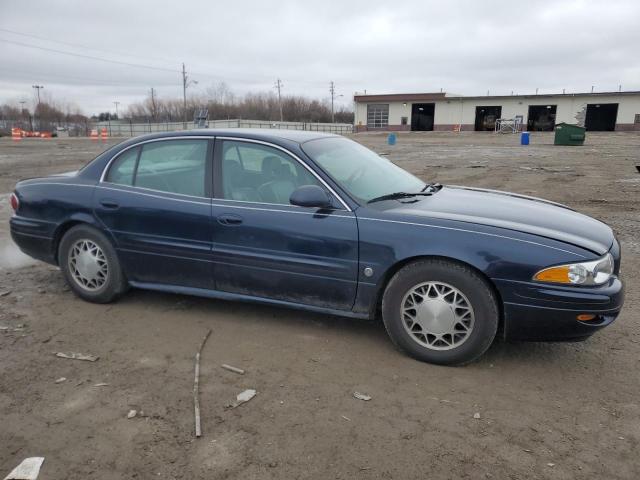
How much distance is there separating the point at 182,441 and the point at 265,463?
49 cm

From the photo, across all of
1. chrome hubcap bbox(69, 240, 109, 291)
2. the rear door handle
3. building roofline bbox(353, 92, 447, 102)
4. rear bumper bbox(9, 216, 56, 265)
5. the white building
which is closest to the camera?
the rear door handle

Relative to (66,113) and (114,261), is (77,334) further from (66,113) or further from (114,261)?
(66,113)

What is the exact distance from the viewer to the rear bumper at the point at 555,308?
312cm

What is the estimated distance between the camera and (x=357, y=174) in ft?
13.4

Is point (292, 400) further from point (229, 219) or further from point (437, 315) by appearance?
point (229, 219)

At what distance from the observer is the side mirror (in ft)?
11.7

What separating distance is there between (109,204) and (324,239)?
201 centimetres

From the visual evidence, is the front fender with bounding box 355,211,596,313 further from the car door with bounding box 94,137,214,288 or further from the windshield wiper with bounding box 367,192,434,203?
the car door with bounding box 94,137,214,288

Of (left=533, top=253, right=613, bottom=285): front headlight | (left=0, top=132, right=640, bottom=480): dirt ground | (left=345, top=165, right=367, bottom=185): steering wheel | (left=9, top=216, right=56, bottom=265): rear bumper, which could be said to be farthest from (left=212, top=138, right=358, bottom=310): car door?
(left=9, top=216, right=56, bottom=265): rear bumper

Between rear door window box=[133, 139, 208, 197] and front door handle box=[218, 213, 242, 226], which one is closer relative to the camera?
front door handle box=[218, 213, 242, 226]

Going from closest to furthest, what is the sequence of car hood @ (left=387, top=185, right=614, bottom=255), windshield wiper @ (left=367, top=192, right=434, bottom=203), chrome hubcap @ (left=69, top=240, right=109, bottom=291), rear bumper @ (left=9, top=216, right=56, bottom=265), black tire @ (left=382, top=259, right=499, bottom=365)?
black tire @ (left=382, top=259, right=499, bottom=365), car hood @ (left=387, top=185, right=614, bottom=255), windshield wiper @ (left=367, top=192, right=434, bottom=203), chrome hubcap @ (left=69, top=240, right=109, bottom=291), rear bumper @ (left=9, top=216, right=56, bottom=265)

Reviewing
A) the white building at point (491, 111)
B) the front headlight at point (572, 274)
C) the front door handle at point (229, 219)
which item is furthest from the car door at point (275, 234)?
the white building at point (491, 111)

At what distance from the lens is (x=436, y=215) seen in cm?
349

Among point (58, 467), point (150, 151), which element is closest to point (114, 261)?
point (150, 151)
